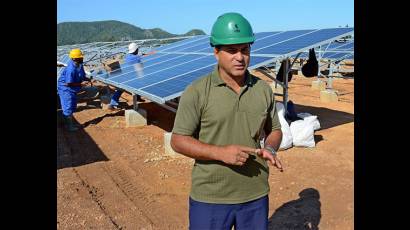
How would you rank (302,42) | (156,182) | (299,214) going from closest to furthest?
(299,214), (156,182), (302,42)

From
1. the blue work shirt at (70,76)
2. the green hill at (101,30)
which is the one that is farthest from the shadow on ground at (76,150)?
the green hill at (101,30)

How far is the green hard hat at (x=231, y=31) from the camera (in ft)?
6.79

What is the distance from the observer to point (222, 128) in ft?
7.00

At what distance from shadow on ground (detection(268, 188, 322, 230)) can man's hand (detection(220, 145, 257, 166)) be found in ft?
7.27

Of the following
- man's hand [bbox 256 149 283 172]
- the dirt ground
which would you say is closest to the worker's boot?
the dirt ground

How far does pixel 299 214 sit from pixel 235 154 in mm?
2593

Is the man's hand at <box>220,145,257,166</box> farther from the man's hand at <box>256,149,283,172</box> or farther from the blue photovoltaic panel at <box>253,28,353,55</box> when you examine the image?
the blue photovoltaic panel at <box>253,28,353,55</box>

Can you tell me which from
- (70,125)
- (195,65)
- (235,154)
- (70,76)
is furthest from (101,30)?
(235,154)

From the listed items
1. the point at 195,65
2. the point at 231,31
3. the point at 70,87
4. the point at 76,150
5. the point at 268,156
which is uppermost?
the point at 195,65

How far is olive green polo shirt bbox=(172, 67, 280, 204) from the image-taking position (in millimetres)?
2104

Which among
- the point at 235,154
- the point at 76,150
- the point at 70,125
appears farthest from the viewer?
the point at 70,125

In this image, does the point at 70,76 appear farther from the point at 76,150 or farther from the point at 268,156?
the point at 268,156
